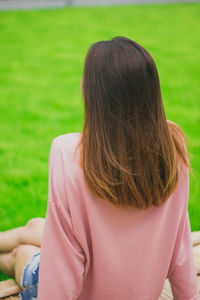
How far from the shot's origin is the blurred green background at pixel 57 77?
11.7ft

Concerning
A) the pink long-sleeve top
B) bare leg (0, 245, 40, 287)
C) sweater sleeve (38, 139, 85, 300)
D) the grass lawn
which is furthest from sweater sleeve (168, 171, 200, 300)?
bare leg (0, 245, 40, 287)

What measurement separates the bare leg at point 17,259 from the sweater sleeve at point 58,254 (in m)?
0.58

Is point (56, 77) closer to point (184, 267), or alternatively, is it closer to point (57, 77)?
point (57, 77)

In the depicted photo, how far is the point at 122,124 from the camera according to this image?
3.97 feet

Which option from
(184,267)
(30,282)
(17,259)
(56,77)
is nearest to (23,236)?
Result: (17,259)

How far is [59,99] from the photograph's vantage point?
5461 millimetres

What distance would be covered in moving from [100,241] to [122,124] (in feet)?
1.47

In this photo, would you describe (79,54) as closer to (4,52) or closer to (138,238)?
(4,52)

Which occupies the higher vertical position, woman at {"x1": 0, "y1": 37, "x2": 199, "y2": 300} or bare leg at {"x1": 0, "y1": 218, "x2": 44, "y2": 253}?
woman at {"x1": 0, "y1": 37, "x2": 199, "y2": 300}

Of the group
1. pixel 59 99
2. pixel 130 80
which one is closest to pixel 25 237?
pixel 130 80

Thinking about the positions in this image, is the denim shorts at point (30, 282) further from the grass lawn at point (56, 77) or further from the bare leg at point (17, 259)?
the grass lawn at point (56, 77)

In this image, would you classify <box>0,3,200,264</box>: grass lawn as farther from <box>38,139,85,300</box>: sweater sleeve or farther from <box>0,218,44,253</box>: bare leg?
<box>0,218,44,253</box>: bare leg

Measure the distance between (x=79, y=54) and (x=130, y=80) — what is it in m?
6.36

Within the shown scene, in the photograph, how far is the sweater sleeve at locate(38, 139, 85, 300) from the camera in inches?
51.4
